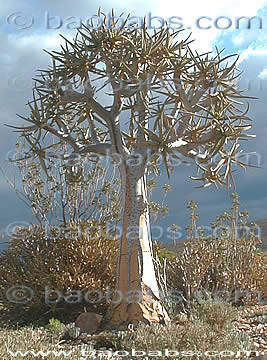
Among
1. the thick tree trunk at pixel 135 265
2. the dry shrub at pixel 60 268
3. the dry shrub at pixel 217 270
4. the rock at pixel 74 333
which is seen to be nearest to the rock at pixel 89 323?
the thick tree trunk at pixel 135 265

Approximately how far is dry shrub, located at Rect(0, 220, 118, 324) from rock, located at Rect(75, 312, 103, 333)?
0.75 meters

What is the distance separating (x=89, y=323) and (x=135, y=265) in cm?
110

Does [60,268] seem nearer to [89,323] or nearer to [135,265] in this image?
[89,323]

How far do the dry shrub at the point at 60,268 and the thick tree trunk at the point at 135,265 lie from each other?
0.89 meters

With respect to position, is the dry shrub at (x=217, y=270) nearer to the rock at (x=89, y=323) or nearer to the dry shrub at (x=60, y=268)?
the dry shrub at (x=60, y=268)

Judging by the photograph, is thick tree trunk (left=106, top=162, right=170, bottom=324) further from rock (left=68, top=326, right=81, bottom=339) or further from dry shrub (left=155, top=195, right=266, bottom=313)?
dry shrub (left=155, top=195, right=266, bottom=313)

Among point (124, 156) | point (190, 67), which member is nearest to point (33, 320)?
point (124, 156)

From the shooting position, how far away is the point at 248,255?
9609mm

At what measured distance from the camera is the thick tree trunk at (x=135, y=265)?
276 inches

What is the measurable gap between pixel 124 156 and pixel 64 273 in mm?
2203

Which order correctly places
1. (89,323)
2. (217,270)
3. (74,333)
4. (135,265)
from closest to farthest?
(74,333) < (89,323) < (135,265) < (217,270)

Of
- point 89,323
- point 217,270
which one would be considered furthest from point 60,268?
point 217,270

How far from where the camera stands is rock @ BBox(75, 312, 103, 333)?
6.90 m

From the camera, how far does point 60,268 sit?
7.93m
